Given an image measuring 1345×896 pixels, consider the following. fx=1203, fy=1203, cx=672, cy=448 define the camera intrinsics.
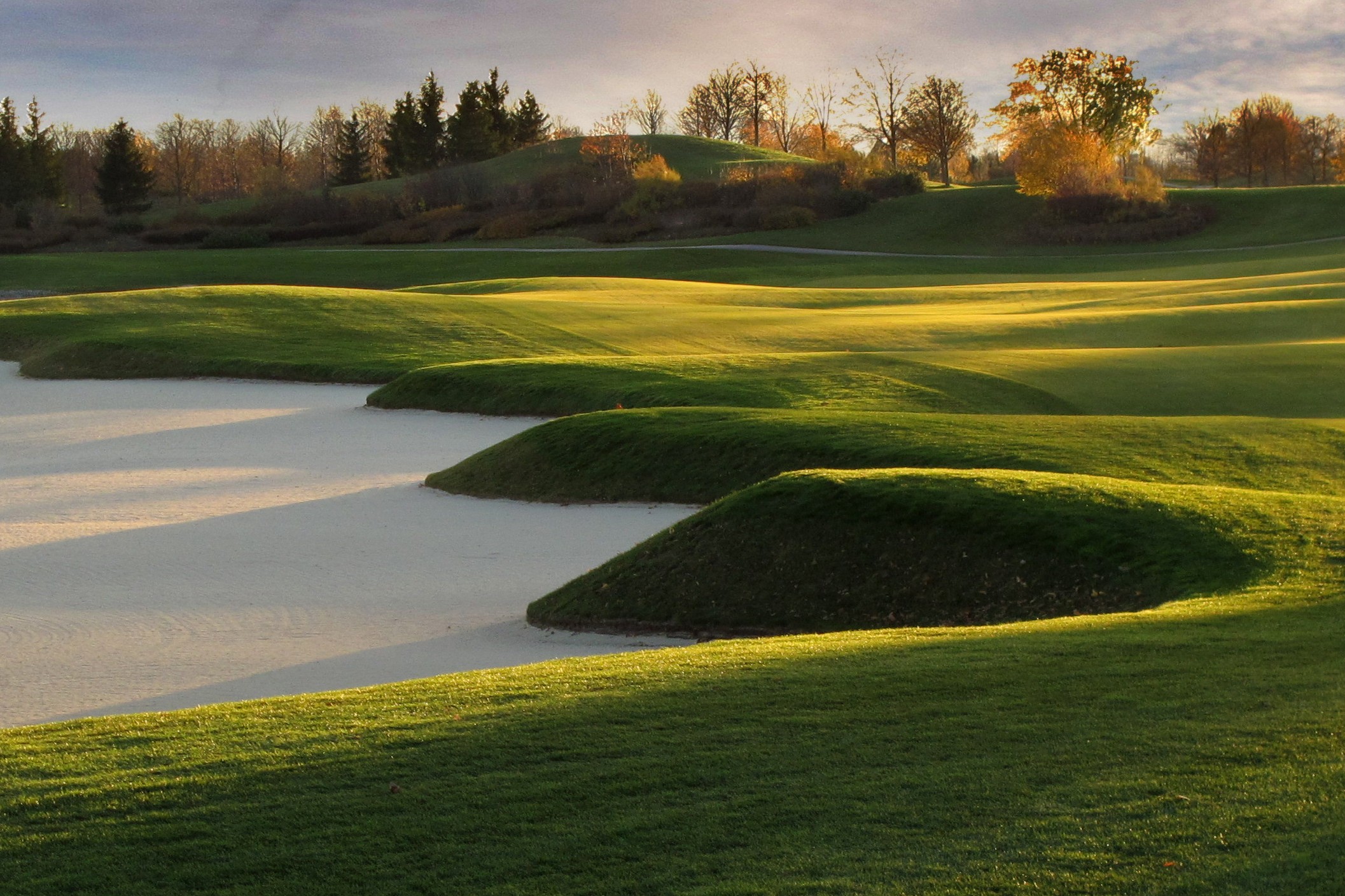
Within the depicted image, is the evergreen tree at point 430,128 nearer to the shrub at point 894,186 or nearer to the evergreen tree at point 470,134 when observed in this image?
the evergreen tree at point 470,134

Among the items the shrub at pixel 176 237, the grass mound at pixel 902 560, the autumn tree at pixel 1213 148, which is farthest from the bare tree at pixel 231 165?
the grass mound at pixel 902 560

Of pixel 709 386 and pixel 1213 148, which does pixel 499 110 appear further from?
pixel 709 386

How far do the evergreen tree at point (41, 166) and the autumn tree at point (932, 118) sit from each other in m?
74.5

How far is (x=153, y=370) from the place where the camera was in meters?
29.0

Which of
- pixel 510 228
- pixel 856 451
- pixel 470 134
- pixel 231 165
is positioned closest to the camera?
→ pixel 856 451

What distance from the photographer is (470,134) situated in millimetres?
115000

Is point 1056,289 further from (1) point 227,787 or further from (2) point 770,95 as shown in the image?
(2) point 770,95

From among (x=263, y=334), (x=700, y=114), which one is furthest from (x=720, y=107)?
(x=263, y=334)

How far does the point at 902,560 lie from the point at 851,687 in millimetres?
4676

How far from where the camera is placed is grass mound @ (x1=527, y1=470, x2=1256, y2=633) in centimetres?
1062

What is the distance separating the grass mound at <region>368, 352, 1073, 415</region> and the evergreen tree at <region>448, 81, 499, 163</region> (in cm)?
9330

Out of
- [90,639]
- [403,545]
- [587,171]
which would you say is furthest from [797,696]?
[587,171]

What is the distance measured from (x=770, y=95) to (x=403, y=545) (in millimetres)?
119331

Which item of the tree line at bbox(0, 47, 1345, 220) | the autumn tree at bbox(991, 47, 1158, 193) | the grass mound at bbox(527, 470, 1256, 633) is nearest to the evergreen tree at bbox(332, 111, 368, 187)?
the tree line at bbox(0, 47, 1345, 220)
